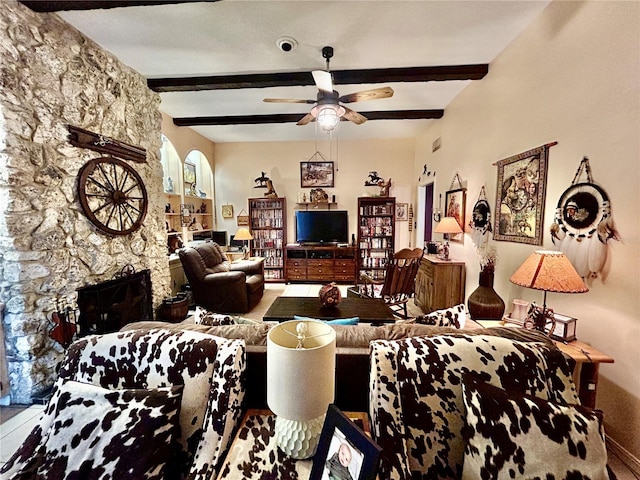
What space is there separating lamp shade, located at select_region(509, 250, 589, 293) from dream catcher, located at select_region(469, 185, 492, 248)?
140 cm

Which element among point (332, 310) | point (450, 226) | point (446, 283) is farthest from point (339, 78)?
point (446, 283)

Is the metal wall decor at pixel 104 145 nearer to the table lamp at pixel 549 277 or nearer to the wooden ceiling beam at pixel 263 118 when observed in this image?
the wooden ceiling beam at pixel 263 118

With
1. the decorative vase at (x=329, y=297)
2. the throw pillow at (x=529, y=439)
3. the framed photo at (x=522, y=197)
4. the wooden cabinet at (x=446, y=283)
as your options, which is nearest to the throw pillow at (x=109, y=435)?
the throw pillow at (x=529, y=439)

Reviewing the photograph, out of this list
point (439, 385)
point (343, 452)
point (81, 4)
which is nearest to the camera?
point (343, 452)

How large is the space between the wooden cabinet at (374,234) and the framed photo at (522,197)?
2919 millimetres

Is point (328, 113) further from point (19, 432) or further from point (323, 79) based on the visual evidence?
point (19, 432)

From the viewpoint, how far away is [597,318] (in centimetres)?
170

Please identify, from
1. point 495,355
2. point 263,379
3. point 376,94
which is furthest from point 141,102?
point 495,355

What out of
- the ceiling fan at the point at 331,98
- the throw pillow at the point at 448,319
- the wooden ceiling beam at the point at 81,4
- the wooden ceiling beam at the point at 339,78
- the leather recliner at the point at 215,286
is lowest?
the leather recliner at the point at 215,286

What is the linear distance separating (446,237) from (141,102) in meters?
4.50

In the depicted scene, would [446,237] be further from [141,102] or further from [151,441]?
[141,102]

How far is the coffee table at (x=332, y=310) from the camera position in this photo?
2525mm

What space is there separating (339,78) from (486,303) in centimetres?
276

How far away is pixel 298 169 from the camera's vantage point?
19.0 ft
